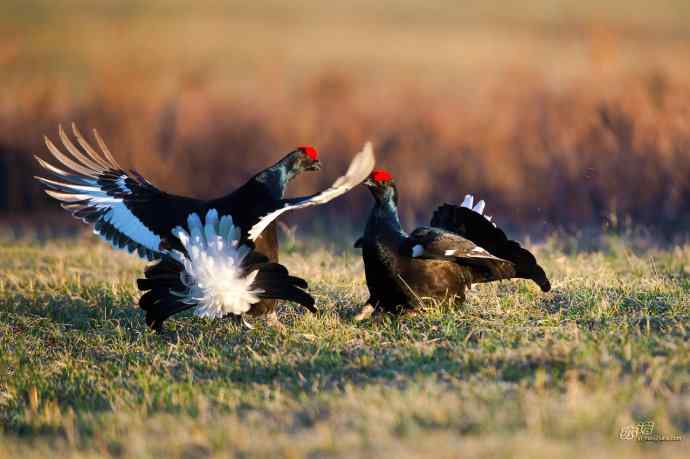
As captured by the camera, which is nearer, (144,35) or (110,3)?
(144,35)

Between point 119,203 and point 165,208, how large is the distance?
42cm

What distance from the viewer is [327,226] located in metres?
12.2

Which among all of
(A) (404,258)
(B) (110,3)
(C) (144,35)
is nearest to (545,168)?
(A) (404,258)

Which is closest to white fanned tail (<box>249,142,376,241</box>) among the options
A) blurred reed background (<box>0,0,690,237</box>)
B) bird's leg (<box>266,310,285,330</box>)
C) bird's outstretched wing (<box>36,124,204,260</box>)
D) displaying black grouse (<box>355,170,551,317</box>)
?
displaying black grouse (<box>355,170,551,317</box>)

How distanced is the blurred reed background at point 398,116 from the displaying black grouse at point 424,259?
2908 mm

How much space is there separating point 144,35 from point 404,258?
52.8 ft

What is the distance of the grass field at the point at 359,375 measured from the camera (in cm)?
412

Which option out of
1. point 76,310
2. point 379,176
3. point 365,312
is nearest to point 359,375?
point 365,312

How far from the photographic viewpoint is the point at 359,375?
5.20 meters

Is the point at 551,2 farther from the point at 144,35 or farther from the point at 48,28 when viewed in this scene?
A: the point at 48,28

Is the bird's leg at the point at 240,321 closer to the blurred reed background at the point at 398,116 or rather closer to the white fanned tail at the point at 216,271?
the white fanned tail at the point at 216,271

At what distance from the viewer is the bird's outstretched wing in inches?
260

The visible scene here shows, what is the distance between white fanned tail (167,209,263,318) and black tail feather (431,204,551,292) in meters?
1.40

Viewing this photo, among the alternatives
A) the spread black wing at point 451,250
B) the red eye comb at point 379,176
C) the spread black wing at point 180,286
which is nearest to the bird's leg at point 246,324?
the spread black wing at point 180,286
